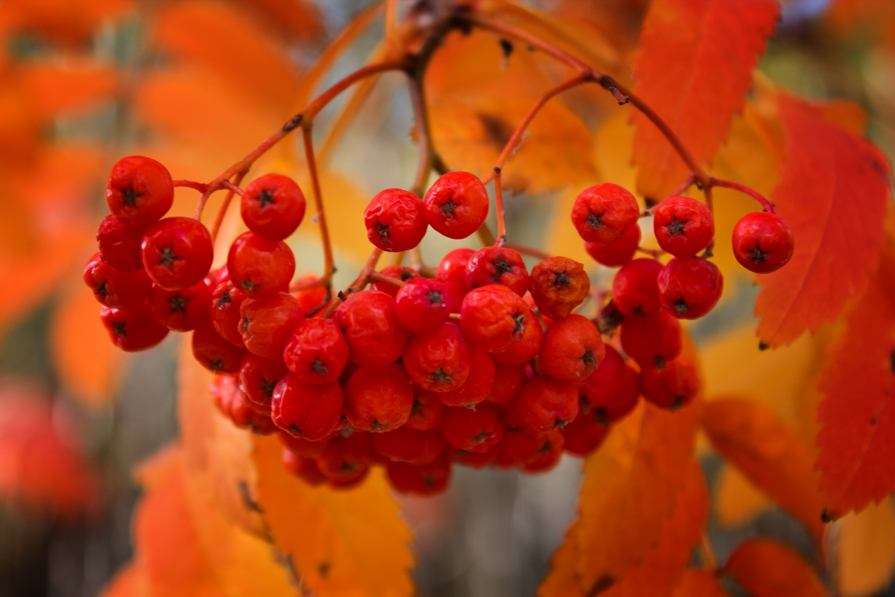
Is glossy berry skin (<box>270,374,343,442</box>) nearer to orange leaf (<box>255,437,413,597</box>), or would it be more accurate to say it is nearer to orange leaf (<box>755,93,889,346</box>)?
orange leaf (<box>255,437,413,597</box>)

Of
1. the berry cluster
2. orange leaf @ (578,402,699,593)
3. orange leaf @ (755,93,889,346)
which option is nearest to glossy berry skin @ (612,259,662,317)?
the berry cluster

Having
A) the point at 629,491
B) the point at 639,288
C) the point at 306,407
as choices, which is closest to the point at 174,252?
the point at 306,407

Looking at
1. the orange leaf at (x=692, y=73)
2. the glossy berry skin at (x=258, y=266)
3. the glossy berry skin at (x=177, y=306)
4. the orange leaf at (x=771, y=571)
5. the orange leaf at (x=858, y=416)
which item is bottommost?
the orange leaf at (x=771, y=571)

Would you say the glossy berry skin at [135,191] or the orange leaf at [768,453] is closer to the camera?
the glossy berry skin at [135,191]

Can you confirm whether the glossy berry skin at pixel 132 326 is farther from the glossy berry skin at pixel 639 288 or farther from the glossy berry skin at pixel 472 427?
the glossy berry skin at pixel 639 288

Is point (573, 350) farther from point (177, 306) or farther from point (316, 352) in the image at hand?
point (177, 306)

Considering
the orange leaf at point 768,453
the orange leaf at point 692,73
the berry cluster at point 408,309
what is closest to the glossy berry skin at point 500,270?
the berry cluster at point 408,309
